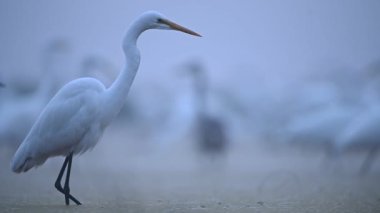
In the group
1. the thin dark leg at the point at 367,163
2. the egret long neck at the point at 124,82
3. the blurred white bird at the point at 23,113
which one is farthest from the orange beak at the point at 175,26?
the blurred white bird at the point at 23,113

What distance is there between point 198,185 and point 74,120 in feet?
12.8

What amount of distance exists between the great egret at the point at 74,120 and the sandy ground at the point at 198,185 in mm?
602

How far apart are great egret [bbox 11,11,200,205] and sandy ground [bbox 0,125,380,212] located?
602 millimetres

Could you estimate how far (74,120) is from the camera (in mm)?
8039

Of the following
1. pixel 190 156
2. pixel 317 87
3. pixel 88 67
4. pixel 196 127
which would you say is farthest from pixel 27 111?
pixel 317 87

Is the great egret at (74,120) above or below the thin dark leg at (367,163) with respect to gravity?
below

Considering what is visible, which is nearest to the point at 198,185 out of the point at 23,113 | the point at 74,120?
the point at 74,120

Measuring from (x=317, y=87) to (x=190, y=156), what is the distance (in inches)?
188

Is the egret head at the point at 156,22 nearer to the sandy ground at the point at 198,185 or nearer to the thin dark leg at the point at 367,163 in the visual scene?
the sandy ground at the point at 198,185

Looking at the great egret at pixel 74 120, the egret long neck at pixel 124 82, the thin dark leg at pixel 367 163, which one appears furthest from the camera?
the thin dark leg at pixel 367 163

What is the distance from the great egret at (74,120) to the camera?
8055 millimetres

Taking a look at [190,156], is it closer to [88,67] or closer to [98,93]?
[88,67]

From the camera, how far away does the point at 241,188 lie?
1078cm

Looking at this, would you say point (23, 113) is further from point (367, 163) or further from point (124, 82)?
point (124, 82)
